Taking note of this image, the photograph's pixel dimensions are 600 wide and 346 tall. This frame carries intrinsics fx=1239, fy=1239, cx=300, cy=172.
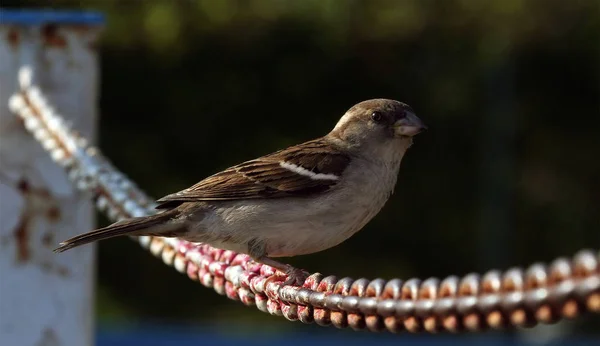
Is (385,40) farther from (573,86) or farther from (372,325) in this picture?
(372,325)

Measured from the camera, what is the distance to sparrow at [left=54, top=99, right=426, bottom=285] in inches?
116

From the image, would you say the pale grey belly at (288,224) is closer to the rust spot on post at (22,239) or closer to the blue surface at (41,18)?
the rust spot on post at (22,239)

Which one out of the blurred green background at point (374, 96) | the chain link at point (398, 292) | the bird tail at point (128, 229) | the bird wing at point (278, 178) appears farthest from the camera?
the blurred green background at point (374, 96)

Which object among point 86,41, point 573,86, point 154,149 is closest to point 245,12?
point 154,149

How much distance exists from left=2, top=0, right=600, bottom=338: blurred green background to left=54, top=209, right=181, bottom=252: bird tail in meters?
7.61

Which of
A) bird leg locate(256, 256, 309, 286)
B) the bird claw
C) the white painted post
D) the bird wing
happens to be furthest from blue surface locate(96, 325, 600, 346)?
the bird claw

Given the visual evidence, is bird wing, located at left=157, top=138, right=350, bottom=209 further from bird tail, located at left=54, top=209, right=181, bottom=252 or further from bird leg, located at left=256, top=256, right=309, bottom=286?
→ bird leg, located at left=256, top=256, right=309, bottom=286

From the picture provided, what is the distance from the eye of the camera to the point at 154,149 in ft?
35.3

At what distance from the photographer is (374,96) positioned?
10906 millimetres

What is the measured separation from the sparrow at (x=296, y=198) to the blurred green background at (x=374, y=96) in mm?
7350

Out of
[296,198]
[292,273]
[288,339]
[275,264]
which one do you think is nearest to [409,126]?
[296,198]

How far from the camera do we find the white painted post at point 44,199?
10.7 feet

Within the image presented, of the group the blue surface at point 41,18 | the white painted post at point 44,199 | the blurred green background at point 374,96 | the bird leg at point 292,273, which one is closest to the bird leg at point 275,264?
the bird leg at point 292,273

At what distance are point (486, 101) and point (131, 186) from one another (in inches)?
318
